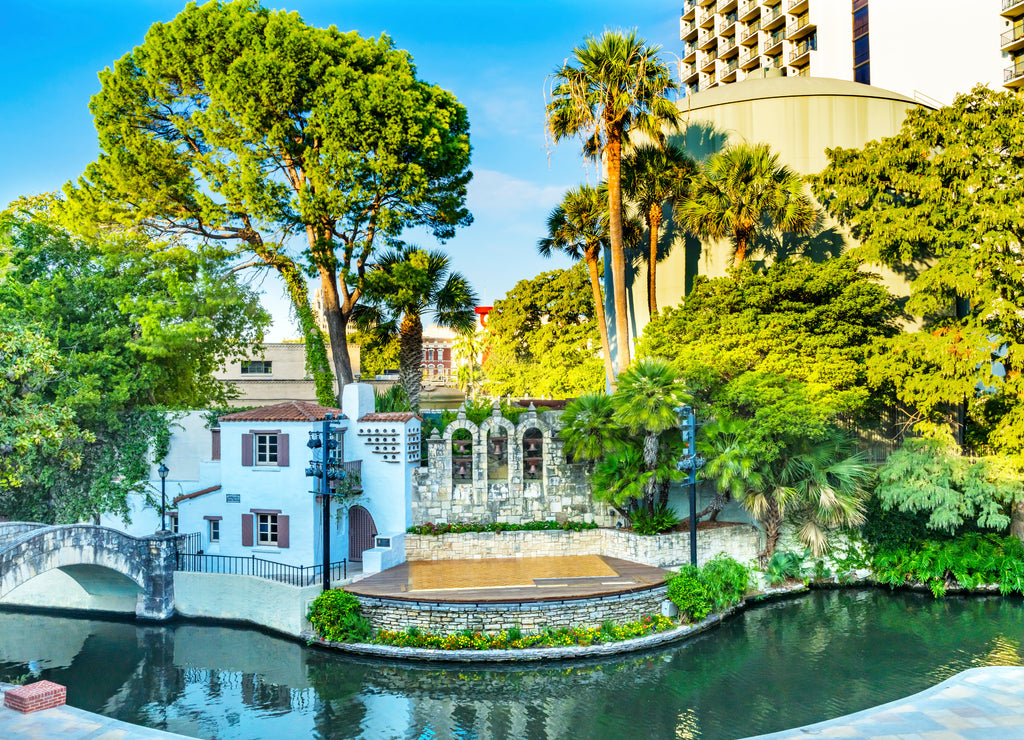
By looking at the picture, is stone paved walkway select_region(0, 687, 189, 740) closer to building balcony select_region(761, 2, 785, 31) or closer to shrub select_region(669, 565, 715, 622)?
shrub select_region(669, 565, 715, 622)

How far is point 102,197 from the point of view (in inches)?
1198

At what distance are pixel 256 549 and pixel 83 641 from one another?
17.6 ft

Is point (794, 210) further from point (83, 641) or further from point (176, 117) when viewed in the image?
point (83, 641)

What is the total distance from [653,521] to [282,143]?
63.4 ft

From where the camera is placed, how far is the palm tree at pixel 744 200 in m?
29.8

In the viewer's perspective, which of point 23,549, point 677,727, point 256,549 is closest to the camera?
point 677,727

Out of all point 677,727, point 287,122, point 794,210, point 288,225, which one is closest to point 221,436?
point 288,225

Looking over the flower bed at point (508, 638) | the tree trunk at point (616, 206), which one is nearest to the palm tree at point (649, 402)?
the tree trunk at point (616, 206)

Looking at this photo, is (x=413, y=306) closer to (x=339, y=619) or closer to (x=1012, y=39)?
(x=339, y=619)

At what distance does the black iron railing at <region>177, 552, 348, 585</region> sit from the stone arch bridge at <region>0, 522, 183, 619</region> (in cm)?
82

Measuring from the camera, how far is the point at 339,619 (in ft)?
66.0

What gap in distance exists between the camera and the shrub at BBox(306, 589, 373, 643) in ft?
65.6

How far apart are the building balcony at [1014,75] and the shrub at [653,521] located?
35.4 metres

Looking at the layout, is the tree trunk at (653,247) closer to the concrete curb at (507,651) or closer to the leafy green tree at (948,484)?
the leafy green tree at (948,484)
